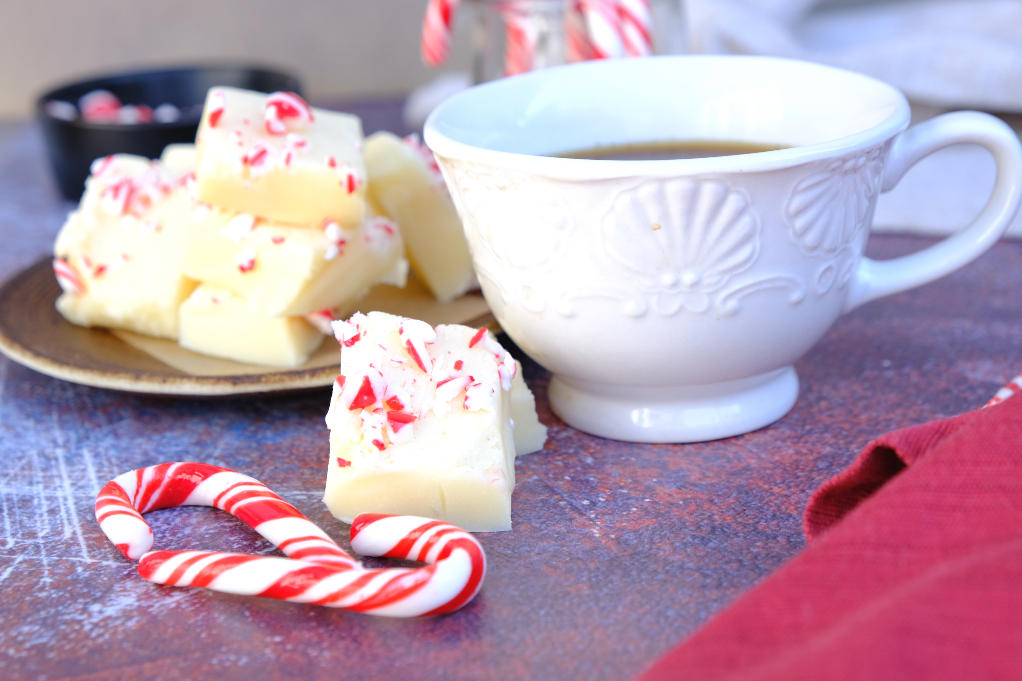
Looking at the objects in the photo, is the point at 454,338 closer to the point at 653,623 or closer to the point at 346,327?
the point at 346,327

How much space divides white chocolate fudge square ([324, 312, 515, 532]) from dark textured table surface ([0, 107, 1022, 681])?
3cm

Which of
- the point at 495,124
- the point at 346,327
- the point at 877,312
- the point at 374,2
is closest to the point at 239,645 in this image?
the point at 346,327

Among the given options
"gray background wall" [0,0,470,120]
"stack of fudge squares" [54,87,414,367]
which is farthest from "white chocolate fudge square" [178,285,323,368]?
"gray background wall" [0,0,470,120]

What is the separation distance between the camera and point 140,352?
2.70 ft

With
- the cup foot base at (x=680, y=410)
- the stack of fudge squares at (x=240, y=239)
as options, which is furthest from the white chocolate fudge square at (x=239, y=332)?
the cup foot base at (x=680, y=410)

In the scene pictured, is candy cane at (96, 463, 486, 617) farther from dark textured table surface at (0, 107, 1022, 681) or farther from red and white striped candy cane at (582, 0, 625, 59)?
red and white striped candy cane at (582, 0, 625, 59)

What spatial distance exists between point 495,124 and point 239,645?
0.41 metres

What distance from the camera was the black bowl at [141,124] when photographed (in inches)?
46.1

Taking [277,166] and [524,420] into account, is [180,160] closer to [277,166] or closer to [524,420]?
[277,166]

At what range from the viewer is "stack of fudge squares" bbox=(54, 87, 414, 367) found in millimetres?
747

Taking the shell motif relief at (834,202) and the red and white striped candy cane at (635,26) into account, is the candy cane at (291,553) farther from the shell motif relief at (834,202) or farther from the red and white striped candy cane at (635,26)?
the red and white striped candy cane at (635,26)

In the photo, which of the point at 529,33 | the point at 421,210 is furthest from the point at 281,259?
the point at 529,33

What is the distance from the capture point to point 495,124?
2.44 feet

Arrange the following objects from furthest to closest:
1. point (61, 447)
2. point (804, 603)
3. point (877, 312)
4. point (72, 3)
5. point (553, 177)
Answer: point (72, 3)
point (877, 312)
point (61, 447)
point (553, 177)
point (804, 603)
